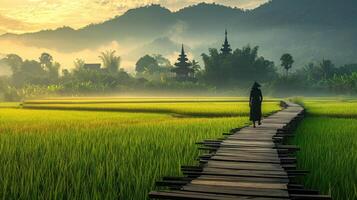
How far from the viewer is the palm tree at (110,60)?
110m

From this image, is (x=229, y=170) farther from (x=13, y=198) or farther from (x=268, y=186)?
(x=13, y=198)

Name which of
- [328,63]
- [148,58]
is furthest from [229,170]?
[148,58]

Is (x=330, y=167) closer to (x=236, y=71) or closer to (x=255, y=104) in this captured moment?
(x=255, y=104)

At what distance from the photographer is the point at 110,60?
110875 mm

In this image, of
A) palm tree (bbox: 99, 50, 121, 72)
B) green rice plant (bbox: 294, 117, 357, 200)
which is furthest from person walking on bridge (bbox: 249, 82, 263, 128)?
palm tree (bbox: 99, 50, 121, 72)

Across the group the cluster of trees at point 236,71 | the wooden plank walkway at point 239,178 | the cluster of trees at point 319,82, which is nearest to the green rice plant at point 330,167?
the wooden plank walkway at point 239,178

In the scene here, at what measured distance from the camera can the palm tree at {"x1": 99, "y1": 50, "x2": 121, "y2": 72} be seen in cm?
11019

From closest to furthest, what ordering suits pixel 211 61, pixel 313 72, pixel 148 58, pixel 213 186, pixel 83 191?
1. pixel 213 186
2. pixel 83 191
3. pixel 211 61
4. pixel 313 72
5. pixel 148 58

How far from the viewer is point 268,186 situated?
4641 mm

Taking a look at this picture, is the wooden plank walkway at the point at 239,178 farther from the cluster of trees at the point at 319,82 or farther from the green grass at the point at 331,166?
the cluster of trees at the point at 319,82

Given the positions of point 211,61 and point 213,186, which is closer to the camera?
point 213,186

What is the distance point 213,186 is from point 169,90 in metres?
69.1

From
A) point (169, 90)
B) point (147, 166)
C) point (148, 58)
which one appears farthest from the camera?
point (148, 58)

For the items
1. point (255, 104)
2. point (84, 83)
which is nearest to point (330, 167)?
point (255, 104)
